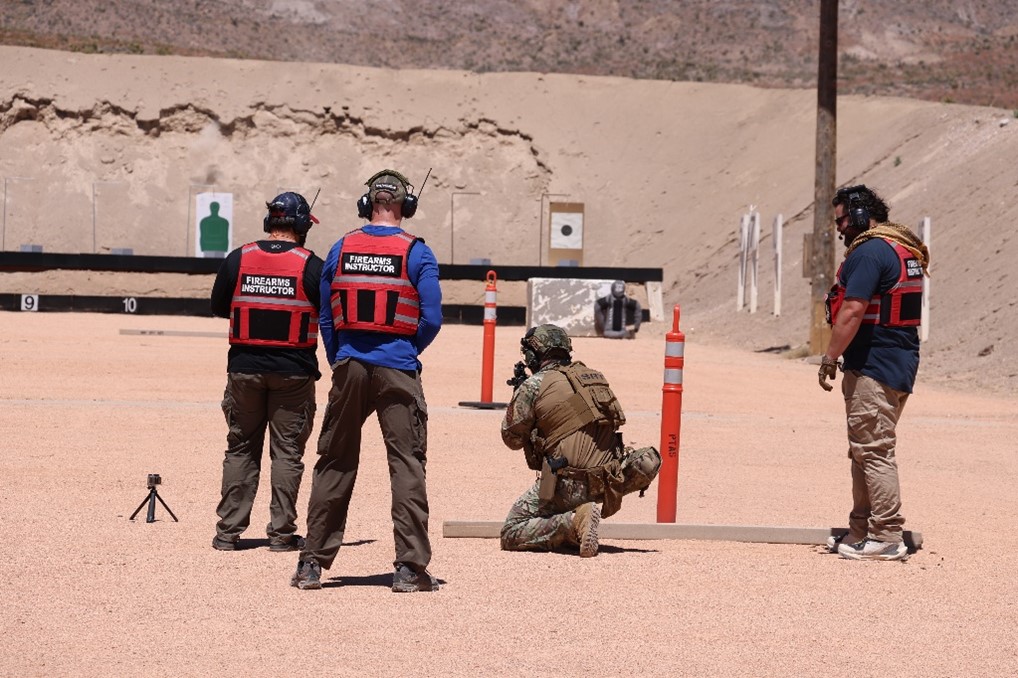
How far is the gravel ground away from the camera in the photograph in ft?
21.9

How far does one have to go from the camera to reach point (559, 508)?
9039mm

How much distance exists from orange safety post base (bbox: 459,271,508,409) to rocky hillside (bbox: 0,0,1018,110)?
2002 inches

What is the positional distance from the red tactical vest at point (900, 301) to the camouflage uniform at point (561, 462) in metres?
1.37

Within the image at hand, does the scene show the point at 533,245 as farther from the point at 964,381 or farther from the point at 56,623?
the point at 56,623

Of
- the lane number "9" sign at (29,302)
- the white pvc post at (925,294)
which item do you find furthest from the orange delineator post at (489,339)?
the lane number "9" sign at (29,302)

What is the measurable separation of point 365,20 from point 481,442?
7278cm

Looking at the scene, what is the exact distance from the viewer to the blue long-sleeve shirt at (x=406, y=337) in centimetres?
763

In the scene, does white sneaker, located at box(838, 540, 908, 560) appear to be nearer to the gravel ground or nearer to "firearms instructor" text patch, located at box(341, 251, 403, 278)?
the gravel ground

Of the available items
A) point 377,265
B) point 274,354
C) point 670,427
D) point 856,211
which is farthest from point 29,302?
point 377,265

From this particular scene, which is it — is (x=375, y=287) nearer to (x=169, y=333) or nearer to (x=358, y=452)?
(x=358, y=452)

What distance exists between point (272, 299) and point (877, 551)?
354cm

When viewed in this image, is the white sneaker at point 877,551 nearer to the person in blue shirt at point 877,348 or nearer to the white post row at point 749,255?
the person in blue shirt at point 877,348

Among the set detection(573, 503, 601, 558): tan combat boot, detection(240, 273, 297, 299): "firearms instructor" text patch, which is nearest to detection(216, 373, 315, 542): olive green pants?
detection(240, 273, 297, 299): "firearms instructor" text patch

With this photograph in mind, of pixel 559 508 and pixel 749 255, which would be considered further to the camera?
pixel 749 255
